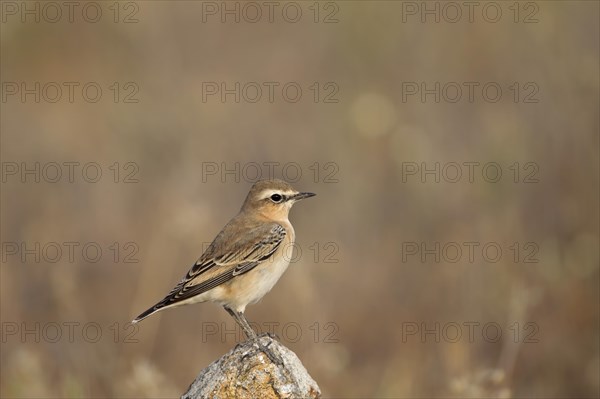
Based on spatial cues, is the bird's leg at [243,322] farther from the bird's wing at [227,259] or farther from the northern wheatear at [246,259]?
the bird's wing at [227,259]

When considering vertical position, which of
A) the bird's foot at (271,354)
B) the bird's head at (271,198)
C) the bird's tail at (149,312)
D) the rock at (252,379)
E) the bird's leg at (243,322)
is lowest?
the bird's leg at (243,322)

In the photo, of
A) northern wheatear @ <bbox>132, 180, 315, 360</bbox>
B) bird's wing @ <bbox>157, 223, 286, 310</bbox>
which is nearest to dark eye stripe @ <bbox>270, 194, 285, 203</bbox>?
northern wheatear @ <bbox>132, 180, 315, 360</bbox>

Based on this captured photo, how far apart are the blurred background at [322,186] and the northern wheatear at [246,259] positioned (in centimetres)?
89

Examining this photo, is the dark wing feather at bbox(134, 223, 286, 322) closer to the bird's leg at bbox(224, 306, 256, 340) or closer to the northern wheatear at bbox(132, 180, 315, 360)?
the northern wheatear at bbox(132, 180, 315, 360)

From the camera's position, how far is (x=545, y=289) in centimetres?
1396

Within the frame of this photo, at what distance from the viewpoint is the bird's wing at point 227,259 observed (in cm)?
962

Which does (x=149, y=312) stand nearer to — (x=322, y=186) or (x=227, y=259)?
(x=227, y=259)

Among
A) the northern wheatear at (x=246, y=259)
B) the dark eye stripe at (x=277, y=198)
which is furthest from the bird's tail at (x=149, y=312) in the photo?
the dark eye stripe at (x=277, y=198)

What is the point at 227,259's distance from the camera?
10055mm

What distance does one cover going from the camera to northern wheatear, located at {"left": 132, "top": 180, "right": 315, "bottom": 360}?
9711 millimetres

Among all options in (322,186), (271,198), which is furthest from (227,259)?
(322,186)

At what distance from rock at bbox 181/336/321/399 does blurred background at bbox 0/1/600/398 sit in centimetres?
209

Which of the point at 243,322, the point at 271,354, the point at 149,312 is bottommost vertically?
the point at 243,322

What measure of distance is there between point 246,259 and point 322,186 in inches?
338
